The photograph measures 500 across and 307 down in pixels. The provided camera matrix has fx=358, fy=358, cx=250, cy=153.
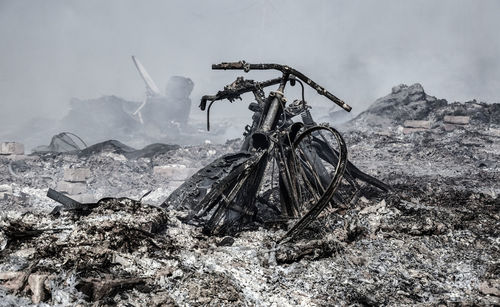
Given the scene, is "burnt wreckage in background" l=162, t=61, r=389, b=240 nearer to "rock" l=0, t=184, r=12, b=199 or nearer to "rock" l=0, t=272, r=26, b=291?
"rock" l=0, t=272, r=26, b=291

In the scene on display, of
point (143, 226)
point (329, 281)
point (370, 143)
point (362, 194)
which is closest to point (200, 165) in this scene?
point (370, 143)

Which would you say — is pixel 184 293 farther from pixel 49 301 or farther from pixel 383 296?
pixel 383 296

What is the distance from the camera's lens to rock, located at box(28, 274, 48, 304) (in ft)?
6.24

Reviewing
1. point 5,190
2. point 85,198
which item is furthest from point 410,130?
point 5,190

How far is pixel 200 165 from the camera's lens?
10.6 metres

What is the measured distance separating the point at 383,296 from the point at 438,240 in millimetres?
1018

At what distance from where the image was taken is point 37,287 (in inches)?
76.1

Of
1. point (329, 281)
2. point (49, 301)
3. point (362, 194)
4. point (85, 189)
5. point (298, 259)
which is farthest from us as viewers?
point (85, 189)

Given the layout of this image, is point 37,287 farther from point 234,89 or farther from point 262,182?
point 234,89

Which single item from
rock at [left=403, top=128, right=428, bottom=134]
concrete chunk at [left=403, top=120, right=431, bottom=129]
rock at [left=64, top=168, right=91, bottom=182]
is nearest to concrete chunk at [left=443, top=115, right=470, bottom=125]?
concrete chunk at [left=403, top=120, right=431, bottom=129]

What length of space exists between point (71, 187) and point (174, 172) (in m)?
2.49

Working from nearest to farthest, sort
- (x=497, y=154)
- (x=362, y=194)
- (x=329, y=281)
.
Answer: (x=329, y=281), (x=362, y=194), (x=497, y=154)

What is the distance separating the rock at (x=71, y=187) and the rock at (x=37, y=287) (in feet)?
23.0

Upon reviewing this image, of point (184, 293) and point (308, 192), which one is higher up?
point (308, 192)
